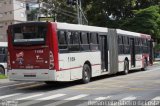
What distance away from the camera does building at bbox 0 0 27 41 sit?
80.3m

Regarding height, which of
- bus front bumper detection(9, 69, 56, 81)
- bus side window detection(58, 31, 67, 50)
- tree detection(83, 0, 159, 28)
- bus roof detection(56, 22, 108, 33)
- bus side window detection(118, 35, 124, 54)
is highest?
tree detection(83, 0, 159, 28)

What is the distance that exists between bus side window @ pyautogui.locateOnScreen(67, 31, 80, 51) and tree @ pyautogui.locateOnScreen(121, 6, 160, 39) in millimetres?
32191

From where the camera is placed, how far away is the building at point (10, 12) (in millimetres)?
80312

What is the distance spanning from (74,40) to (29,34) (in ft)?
7.88

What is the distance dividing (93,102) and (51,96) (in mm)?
2570

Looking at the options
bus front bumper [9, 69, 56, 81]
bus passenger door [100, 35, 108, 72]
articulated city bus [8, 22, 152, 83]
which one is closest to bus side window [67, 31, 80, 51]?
articulated city bus [8, 22, 152, 83]

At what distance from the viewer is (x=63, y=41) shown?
18.5 meters

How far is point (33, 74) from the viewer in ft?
58.2

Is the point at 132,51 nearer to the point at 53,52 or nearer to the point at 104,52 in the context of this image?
the point at 104,52

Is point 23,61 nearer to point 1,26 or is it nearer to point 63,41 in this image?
point 63,41

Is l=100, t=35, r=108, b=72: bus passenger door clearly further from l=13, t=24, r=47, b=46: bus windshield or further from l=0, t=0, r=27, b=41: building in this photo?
l=0, t=0, r=27, b=41: building

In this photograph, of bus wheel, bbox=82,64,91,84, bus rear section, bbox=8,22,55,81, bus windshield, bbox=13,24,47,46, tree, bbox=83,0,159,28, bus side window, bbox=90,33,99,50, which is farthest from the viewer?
tree, bbox=83,0,159,28

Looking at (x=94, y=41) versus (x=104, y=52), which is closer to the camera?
(x=94, y=41)

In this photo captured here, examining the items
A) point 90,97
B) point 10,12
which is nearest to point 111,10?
point 10,12
